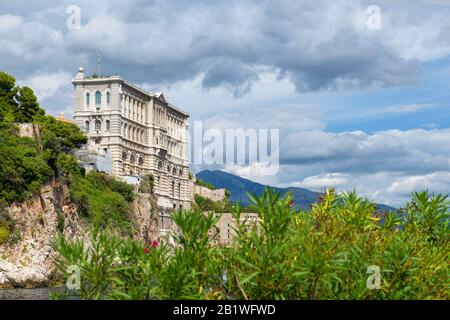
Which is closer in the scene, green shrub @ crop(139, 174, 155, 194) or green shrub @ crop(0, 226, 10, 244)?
green shrub @ crop(0, 226, 10, 244)

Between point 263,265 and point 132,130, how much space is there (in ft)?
292

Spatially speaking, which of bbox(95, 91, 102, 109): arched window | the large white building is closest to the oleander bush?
the large white building

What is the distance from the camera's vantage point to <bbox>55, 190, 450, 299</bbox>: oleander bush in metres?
12.9

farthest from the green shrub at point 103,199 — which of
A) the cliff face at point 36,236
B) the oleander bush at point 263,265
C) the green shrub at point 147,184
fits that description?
the oleander bush at point 263,265

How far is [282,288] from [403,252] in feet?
7.21

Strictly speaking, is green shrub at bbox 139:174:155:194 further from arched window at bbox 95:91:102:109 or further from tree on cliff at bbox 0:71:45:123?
tree on cliff at bbox 0:71:45:123

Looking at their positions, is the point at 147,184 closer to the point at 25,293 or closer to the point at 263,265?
the point at 25,293

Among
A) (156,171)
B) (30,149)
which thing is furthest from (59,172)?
(156,171)

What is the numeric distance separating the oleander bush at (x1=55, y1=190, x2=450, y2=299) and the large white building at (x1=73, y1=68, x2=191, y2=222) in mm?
78418

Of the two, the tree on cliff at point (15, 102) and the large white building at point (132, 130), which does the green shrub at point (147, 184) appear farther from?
the tree on cliff at point (15, 102)

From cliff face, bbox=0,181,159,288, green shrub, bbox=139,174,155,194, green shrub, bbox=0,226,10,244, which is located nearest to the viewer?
green shrub, bbox=0,226,10,244

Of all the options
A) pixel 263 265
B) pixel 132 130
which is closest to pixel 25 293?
pixel 263 265

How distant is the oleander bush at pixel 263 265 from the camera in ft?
42.3
